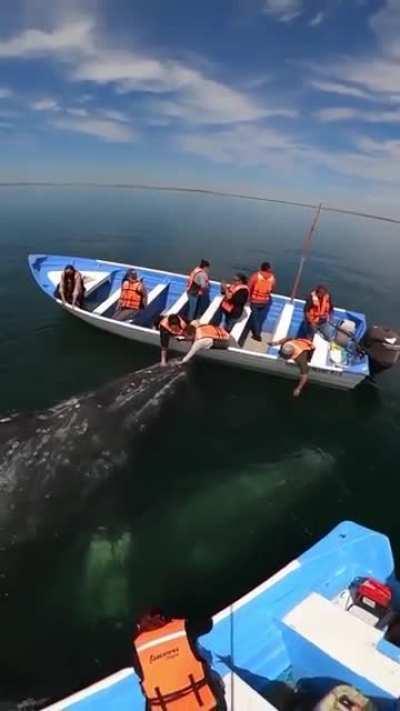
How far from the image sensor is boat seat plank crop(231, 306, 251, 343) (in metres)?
16.9

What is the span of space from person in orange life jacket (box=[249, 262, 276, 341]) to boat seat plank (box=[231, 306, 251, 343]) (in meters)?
0.31

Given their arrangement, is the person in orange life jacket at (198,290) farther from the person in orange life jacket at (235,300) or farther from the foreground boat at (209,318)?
the person in orange life jacket at (235,300)

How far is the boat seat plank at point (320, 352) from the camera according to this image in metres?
15.5

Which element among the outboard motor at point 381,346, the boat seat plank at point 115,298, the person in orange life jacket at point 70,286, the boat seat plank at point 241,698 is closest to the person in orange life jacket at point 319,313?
the outboard motor at point 381,346

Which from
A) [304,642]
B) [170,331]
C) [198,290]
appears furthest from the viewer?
[198,290]

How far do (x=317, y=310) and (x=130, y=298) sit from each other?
657cm

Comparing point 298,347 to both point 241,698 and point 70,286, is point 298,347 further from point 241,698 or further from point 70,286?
point 241,698

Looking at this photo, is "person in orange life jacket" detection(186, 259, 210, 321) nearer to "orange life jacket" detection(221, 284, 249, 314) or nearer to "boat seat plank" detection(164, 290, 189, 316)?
"boat seat plank" detection(164, 290, 189, 316)

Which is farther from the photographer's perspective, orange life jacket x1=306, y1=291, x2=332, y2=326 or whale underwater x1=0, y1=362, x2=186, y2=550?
orange life jacket x1=306, y1=291, x2=332, y2=326

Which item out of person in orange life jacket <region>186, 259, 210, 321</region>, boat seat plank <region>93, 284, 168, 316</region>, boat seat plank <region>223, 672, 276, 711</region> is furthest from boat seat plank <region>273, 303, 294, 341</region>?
boat seat plank <region>223, 672, 276, 711</region>

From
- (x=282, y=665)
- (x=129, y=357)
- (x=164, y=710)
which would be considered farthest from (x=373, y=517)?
(x=129, y=357)

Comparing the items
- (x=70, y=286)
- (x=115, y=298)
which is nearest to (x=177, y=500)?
(x=115, y=298)

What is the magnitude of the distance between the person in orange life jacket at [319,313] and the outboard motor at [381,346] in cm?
170

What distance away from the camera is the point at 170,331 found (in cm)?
1539
